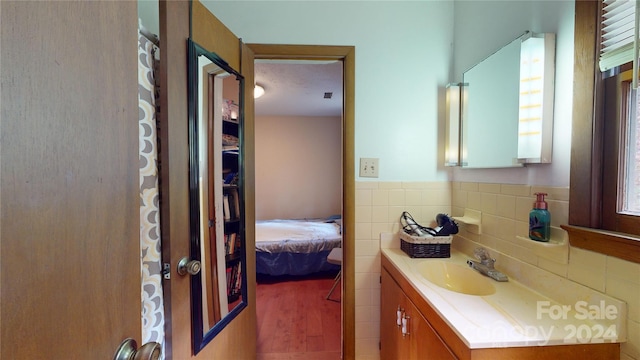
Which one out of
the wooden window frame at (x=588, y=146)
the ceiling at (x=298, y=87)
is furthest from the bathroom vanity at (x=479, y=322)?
the ceiling at (x=298, y=87)

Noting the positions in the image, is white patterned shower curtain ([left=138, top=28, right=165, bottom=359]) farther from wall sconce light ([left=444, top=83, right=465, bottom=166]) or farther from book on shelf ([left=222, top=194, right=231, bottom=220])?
wall sconce light ([left=444, top=83, right=465, bottom=166])

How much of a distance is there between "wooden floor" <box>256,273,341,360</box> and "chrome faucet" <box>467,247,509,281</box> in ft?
3.89

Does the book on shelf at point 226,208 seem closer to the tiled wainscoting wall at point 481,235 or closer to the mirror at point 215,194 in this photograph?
the mirror at point 215,194

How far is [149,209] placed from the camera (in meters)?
0.85

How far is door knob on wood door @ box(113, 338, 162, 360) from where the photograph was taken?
499mm

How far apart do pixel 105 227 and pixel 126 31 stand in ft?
1.36

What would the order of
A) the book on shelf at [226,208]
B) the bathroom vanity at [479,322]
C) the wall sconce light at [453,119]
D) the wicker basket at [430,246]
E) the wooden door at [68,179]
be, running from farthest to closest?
the wall sconce light at [453,119] → the wicker basket at [430,246] → the book on shelf at [226,208] → the bathroom vanity at [479,322] → the wooden door at [68,179]

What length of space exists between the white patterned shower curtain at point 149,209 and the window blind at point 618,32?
1.44 meters

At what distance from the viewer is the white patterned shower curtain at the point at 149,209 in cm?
83

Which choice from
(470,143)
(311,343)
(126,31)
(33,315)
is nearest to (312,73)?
(470,143)

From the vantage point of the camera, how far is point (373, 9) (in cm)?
151

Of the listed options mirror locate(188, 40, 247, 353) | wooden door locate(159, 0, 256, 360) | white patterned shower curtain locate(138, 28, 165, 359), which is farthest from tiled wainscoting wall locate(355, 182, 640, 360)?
white patterned shower curtain locate(138, 28, 165, 359)

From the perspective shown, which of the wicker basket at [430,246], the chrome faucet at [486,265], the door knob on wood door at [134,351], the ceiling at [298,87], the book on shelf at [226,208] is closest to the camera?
the door knob on wood door at [134,351]

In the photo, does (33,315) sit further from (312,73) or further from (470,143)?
(312,73)
